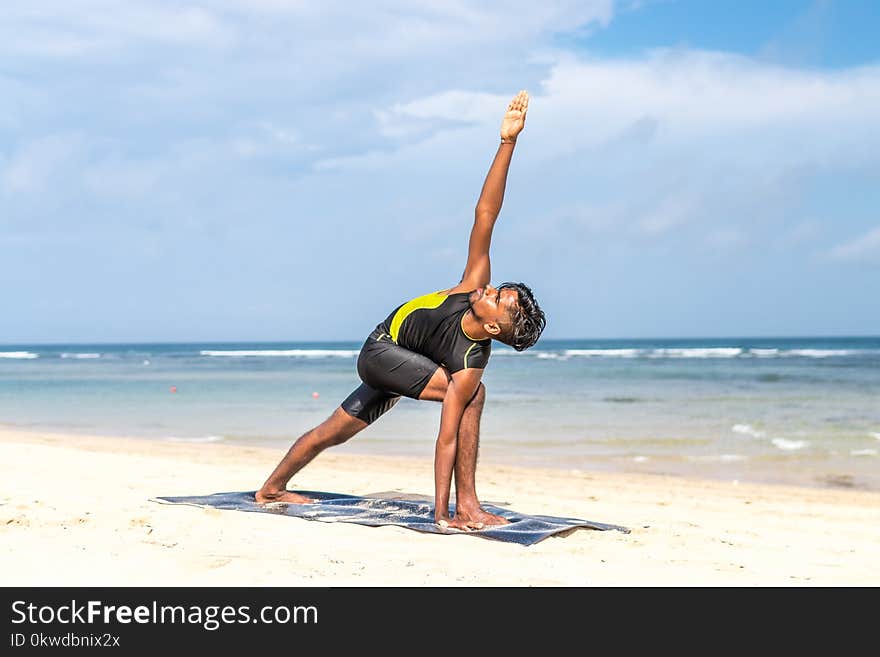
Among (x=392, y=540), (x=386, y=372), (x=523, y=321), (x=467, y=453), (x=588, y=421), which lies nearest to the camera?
(x=392, y=540)

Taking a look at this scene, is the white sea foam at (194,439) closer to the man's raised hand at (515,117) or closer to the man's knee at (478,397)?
the man's knee at (478,397)

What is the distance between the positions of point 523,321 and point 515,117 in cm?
125

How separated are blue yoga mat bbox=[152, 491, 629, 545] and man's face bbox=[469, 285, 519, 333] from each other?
3.79 feet

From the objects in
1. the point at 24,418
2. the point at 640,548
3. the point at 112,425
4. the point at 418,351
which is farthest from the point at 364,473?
the point at 24,418

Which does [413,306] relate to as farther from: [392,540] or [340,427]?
[392,540]

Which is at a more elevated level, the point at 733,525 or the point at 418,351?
the point at 418,351

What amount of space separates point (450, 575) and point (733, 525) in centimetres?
307

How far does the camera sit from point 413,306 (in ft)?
19.2

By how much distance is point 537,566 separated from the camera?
179 inches

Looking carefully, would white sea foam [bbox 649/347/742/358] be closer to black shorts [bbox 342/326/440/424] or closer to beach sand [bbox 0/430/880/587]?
beach sand [bbox 0/430/880/587]

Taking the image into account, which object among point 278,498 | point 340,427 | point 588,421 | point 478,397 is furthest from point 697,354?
point 478,397
